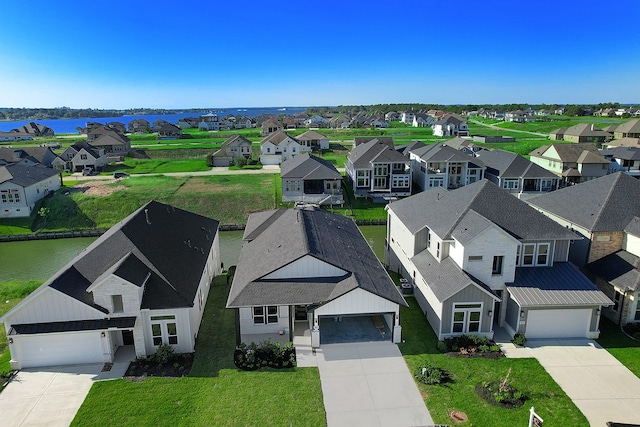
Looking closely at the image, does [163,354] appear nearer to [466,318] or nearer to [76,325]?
[76,325]

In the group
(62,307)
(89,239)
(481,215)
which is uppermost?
(481,215)

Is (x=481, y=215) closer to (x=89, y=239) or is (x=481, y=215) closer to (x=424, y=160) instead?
(x=424, y=160)

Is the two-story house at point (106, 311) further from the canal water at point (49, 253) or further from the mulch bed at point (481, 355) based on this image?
the canal water at point (49, 253)

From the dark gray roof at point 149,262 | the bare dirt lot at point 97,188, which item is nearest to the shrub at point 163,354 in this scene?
the dark gray roof at point 149,262

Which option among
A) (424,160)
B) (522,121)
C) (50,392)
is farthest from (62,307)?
(522,121)

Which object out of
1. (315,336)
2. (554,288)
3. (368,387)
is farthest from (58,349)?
(554,288)

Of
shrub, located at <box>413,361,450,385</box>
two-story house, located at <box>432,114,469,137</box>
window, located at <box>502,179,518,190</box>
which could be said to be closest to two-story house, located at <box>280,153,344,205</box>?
window, located at <box>502,179,518,190</box>
